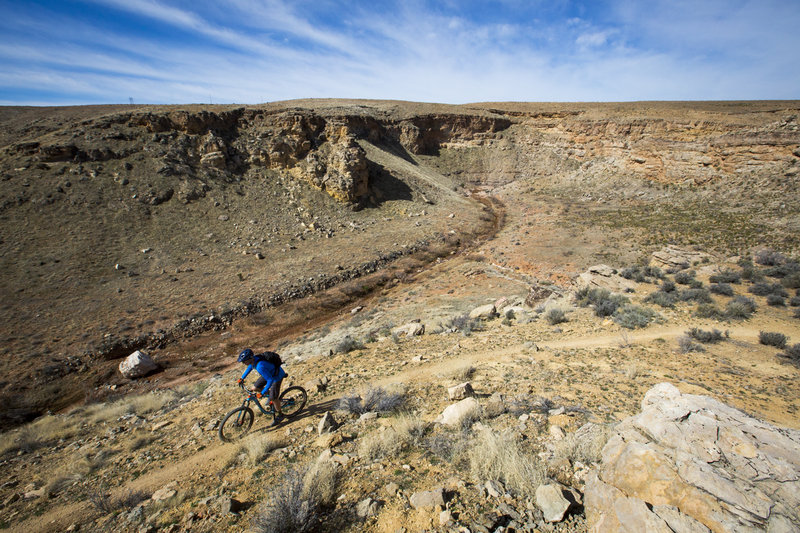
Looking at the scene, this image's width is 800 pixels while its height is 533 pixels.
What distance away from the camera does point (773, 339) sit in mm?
7934

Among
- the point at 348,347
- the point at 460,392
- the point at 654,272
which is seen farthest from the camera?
the point at 654,272

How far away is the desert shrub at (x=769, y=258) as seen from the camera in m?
14.0

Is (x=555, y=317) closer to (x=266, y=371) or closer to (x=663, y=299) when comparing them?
(x=663, y=299)

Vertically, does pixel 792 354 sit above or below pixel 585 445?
below

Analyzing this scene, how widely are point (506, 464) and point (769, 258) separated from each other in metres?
18.3

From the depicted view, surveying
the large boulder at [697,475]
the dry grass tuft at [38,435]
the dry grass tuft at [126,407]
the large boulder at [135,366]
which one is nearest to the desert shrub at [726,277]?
the large boulder at [697,475]

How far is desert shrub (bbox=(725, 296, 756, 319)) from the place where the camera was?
31.6 ft

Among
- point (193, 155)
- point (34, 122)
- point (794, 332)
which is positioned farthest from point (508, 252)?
point (34, 122)

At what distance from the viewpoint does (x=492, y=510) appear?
352 cm

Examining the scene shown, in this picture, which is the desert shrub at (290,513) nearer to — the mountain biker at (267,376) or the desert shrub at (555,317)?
the mountain biker at (267,376)

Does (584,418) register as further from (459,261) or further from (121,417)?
Result: (459,261)

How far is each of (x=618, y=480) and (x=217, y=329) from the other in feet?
49.5

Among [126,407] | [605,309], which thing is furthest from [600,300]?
[126,407]

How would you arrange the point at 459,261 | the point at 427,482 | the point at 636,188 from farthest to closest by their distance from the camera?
Result: the point at 636,188
the point at 459,261
the point at 427,482
